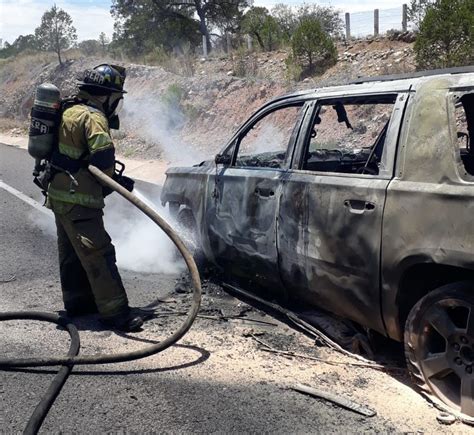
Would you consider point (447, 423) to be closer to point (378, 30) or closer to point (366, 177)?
point (366, 177)

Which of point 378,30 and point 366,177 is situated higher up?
point 378,30

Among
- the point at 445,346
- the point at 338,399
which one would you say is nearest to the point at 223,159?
the point at 338,399

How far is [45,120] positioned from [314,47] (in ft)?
47.7

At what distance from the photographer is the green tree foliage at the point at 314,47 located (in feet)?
58.9

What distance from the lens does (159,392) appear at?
3.70 m

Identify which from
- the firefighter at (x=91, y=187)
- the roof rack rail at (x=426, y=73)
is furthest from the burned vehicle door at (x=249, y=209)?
the firefighter at (x=91, y=187)

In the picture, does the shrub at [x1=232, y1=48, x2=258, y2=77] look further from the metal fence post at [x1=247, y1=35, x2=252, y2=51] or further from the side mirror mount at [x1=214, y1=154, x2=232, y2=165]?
the side mirror mount at [x1=214, y1=154, x2=232, y2=165]

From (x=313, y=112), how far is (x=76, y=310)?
242 centimetres

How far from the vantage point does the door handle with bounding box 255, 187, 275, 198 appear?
14.5 feet

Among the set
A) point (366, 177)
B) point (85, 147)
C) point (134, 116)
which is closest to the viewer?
point (366, 177)

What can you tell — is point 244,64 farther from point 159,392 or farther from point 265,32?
point 159,392

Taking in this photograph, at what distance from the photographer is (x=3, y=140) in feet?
71.7

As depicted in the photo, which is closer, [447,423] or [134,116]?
[447,423]

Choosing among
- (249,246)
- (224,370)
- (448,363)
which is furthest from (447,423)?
(249,246)
